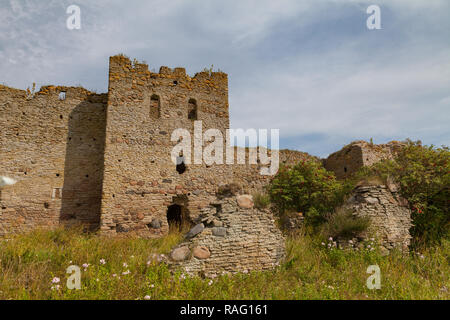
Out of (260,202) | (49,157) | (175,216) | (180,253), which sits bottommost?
(180,253)

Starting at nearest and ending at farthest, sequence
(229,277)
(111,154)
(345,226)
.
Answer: (229,277) < (345,226) < (111,154)

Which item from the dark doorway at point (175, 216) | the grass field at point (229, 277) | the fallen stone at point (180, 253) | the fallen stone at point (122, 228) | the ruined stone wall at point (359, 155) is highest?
the ruined stone wall at point (359, 155)

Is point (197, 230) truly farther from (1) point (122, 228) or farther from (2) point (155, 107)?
(2) point (155, 107)

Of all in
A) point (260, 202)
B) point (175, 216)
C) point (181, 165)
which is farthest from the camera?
point (175, 216)

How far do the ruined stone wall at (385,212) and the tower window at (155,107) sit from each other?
6665 millimetres

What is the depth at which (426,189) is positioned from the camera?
7.80 m

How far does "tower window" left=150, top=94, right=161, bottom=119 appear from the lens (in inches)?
382

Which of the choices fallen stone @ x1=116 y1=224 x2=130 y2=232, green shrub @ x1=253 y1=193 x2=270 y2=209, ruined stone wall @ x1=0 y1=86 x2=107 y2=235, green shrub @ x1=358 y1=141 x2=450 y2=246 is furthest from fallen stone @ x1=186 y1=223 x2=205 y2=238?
ruined stone wall @ x1=0 y1=86 x2=107 y2=235

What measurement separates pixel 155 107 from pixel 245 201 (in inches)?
211

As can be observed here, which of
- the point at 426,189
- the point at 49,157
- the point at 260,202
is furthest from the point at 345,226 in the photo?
the point at 49,157

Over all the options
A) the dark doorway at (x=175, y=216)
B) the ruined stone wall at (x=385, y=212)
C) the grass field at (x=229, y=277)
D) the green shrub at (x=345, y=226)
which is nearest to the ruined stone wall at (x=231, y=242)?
the grass field at (x=229, y=277)

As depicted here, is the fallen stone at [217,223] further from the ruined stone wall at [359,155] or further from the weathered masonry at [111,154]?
the ruined stone wall at [359,155]

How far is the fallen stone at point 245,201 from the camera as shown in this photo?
20.3 ft

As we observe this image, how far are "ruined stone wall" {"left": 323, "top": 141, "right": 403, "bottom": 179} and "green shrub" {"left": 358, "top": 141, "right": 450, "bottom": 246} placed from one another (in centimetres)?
355
